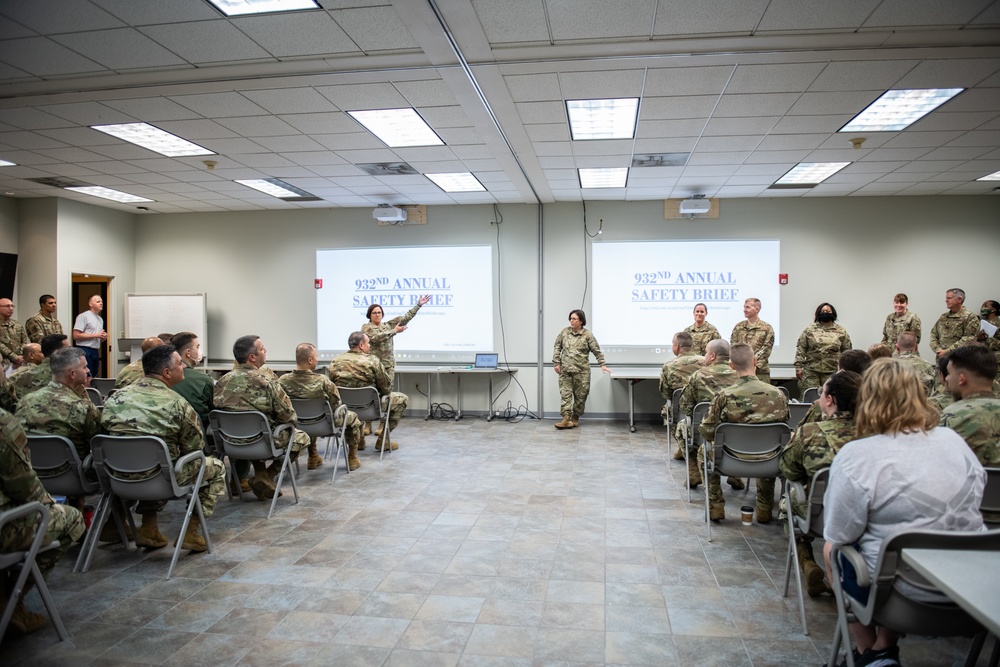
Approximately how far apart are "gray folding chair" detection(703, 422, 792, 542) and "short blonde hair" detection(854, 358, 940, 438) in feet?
5.37

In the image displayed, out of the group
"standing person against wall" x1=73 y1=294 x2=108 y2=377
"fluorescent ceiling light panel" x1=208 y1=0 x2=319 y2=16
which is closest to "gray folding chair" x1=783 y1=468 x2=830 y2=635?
"fluorescent ceiling light panel" x1=208 y1=0 x2=319 y2=16

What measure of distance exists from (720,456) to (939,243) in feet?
20.9

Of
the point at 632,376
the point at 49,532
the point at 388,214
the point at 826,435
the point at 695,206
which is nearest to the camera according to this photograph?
the point at 49,532

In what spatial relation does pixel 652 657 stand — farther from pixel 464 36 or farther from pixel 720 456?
pixel 464 36

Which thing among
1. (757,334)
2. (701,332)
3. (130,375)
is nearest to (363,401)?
(130,375)

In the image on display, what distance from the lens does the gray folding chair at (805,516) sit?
8.74 ft

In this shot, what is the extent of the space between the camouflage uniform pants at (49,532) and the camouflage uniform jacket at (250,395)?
1.65 meters

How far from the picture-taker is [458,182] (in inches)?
295

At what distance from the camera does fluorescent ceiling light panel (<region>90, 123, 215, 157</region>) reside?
208 inches

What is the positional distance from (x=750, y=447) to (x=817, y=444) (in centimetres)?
101

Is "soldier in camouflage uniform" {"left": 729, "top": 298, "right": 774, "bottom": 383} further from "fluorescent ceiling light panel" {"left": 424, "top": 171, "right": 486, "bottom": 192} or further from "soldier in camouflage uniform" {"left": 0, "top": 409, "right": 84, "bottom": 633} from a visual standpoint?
"soldier in camouflage uniform" {"left": 0, "top": 409, "right": 84, "bottom": 633}

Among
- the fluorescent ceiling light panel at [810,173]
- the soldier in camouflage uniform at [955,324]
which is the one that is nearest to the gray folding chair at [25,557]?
the fluorescent ceiling light panel at [810,173]

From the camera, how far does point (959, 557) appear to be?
5.00ft

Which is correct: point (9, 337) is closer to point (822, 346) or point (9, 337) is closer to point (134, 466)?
point (134, 466)
